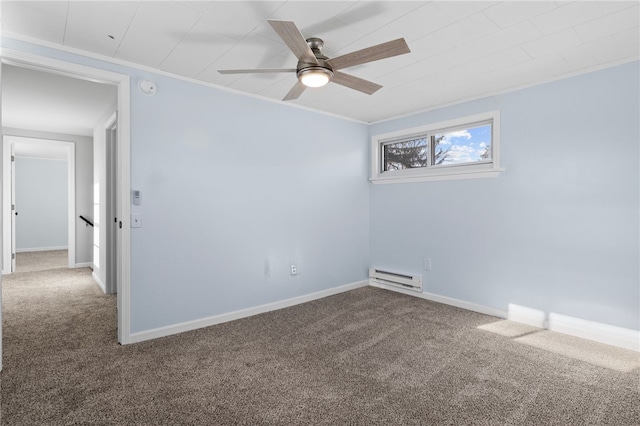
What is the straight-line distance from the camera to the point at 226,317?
10.9 ft

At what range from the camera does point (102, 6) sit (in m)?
1.97

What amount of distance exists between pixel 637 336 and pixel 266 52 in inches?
147

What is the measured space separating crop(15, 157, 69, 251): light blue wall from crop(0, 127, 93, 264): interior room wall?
111 inches

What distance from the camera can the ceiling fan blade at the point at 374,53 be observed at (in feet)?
6.13

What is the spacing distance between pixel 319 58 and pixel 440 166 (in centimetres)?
242

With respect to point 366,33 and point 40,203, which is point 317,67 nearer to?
point 366,33

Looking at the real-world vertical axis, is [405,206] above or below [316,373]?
Result: above

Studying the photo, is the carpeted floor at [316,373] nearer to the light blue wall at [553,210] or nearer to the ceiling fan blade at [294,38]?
the light blue wall at [553,210]

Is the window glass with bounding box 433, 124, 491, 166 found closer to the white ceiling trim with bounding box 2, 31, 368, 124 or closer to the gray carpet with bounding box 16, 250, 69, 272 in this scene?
the white ceiling trim with bounding box 2, 31, 368, 124

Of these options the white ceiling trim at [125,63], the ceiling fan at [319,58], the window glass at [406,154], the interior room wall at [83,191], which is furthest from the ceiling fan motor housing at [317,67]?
the interior room wall at [83,191]

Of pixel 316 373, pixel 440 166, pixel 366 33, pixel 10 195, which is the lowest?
pixel 316 373

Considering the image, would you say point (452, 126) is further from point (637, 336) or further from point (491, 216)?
point (637, 336)

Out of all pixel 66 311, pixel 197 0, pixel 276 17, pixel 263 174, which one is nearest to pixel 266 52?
pixel 276 17

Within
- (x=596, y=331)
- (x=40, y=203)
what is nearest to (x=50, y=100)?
(x=40, y=203)
